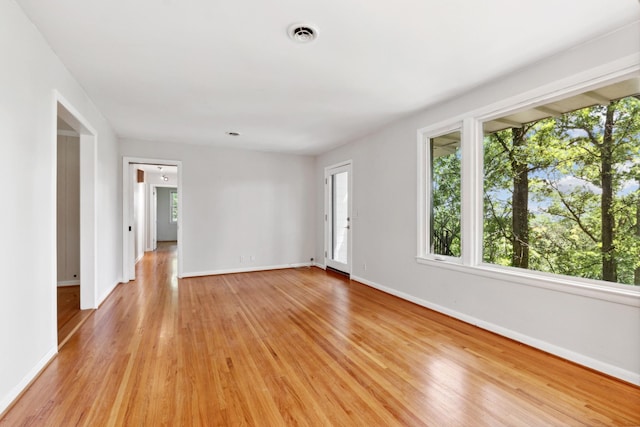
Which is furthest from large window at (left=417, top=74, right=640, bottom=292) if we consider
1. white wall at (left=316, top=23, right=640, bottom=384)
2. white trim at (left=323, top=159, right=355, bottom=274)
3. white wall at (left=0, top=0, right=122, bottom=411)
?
white wall at (left=0, top=0, right=122, bottom=411)

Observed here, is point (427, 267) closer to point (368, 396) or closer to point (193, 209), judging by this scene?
point (368, 396)

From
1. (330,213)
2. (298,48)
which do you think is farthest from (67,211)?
(298,48)

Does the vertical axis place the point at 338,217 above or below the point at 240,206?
below

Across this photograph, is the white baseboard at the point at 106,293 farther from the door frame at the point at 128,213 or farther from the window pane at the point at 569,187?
the window pane at the point at 569,187

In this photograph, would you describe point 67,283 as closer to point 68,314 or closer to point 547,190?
point 68,314

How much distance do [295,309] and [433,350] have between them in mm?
1635

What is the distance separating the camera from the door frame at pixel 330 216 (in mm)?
5180

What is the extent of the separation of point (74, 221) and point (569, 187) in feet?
21.3

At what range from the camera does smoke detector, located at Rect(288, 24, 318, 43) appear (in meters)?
2.01

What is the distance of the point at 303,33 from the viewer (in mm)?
2074

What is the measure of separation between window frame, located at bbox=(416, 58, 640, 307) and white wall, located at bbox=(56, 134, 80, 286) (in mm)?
5297

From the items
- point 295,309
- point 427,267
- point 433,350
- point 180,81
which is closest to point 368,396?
point 433,350

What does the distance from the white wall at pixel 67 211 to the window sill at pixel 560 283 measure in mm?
5628

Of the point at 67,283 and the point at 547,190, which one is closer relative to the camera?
the point at 547,190
